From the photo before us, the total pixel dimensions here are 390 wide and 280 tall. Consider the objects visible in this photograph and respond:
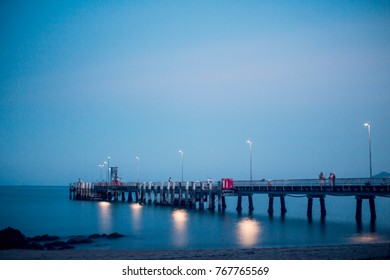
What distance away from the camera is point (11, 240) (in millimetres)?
21594

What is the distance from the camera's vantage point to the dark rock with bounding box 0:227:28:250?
20.9m

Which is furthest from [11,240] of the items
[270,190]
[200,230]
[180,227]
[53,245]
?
[270,190]

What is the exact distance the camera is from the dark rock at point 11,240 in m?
20.9

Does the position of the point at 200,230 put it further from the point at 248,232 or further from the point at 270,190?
the point at 270,190

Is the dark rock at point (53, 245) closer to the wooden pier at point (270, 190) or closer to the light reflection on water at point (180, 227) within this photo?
the light reflection on water at point (180, 227)

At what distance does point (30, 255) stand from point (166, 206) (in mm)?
36064

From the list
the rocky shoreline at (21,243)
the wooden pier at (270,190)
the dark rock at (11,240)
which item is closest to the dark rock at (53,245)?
the rocky shoreline at (21,243)

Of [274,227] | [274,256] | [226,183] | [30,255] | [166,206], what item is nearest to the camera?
[274,256]

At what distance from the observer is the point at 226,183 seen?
4391 centimetres

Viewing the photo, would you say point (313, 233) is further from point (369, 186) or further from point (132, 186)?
point (132, 186)

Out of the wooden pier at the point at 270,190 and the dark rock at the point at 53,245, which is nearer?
the dark rock at the point at 53,245

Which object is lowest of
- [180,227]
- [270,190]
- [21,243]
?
[180,227]
